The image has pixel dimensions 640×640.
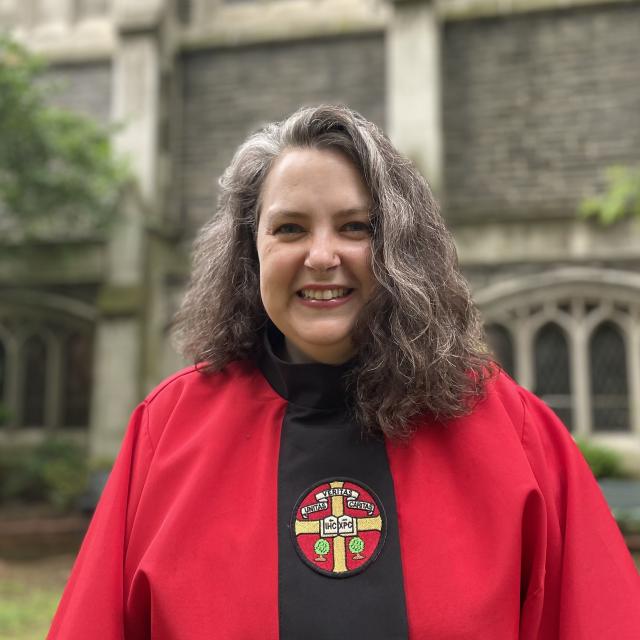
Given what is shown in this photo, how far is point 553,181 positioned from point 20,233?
6.62 meters

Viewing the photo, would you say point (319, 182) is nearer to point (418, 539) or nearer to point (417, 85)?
point (418, 539)

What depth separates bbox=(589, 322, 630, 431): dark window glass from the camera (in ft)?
25.3

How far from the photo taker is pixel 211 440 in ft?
4.81

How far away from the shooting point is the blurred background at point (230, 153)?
7.57 meters

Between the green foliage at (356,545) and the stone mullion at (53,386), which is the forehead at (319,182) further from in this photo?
the stone mullion at (53,386)

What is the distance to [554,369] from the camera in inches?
309

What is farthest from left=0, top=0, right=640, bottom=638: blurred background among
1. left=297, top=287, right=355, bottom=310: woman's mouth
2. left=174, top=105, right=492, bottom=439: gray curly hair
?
left=297, top=287, right=355, bottom=310: woman's mouth

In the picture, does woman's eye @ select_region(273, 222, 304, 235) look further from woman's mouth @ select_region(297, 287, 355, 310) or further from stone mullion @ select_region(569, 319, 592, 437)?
stone mullion @ select_region(569, 319, 592, 437)

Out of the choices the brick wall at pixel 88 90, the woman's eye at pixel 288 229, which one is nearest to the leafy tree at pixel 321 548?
the woman's eye at pixel 288 229

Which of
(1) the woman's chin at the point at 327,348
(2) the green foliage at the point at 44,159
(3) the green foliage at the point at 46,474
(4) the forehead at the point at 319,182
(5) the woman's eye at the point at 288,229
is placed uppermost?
(2) the green foliage at the point at 44,159

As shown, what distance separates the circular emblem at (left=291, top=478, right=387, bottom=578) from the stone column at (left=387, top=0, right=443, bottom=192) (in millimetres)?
6957

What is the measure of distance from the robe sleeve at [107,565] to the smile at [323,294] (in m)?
0.49

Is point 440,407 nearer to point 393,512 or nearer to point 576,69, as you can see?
point 393,512

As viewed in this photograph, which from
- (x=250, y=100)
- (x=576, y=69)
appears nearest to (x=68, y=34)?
(x=250, y=100)
